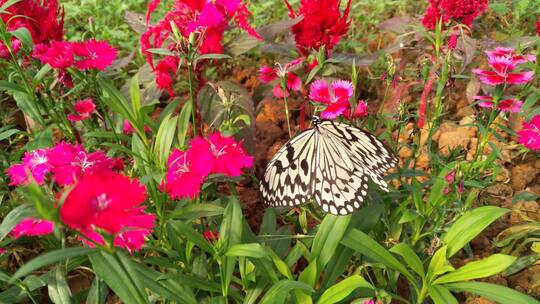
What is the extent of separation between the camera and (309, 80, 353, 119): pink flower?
144 cm

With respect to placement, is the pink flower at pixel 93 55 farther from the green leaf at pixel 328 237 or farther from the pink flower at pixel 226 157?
the green leaf at pixel 328 237

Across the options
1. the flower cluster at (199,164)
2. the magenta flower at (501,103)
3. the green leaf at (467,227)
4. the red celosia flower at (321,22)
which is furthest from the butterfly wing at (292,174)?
the red celosia flower at (321,22)

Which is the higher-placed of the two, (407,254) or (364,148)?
(364,148)

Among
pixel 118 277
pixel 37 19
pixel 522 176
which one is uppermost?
pixel 37 19

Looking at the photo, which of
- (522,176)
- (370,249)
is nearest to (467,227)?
(370,249)

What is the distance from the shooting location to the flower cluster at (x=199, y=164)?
118cm

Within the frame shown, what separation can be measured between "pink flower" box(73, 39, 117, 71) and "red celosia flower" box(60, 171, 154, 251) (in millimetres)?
736

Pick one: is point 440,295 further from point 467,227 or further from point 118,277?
point 118,277

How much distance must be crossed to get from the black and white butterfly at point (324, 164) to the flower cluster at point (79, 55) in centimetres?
62

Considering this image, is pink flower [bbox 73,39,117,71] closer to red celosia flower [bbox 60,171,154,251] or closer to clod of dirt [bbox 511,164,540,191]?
red celosia flower [bbox 60,171,154,251]

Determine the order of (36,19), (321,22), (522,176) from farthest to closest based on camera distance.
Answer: (522,176) < (321,22) < (36,19)

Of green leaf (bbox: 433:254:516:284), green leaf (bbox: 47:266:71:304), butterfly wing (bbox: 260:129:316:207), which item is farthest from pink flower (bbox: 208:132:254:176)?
green leaf (bbox: 433:254:516:284)

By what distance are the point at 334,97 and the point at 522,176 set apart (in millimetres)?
1144

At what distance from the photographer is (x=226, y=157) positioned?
128 centimetres
